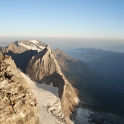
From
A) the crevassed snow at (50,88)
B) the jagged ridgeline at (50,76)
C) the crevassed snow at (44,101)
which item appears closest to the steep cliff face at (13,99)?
the crevassed snow at (44,101)

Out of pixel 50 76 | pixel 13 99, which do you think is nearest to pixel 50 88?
pixel 50 76

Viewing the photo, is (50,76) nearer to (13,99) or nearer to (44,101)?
(44,101)

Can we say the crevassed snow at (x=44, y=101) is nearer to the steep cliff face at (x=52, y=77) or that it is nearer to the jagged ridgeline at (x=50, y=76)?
the jagged ridgeline at (x=50, y=76)

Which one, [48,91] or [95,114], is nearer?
[48,91]

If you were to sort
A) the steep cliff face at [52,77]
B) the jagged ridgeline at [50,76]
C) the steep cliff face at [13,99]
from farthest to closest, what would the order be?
1. the jagged ridgeline at [50,76]
2. the steep cliff face at [52,77]
3. the steep cliff face at [13,99]

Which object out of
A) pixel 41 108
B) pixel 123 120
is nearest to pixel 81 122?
pixel 41 108

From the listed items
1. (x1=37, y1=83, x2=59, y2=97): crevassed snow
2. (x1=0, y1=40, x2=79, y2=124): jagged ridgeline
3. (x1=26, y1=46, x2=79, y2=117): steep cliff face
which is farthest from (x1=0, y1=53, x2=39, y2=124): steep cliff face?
(x1=37, y1=83, x2=59, y2=97): crevassed snow

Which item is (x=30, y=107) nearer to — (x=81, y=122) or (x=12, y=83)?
(x=12, y=83)
